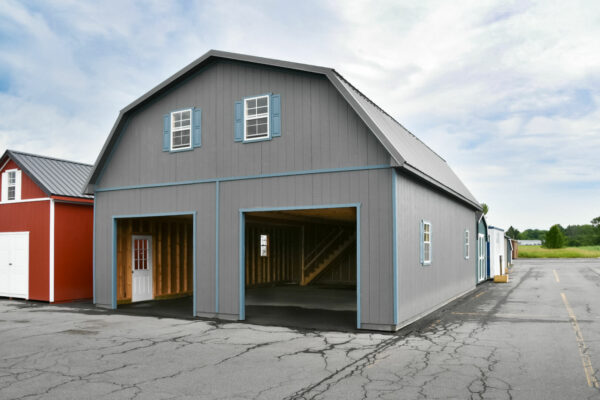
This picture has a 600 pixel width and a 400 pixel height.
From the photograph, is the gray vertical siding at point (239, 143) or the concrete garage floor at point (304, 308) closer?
the gray vertical siding at point (239, 143)

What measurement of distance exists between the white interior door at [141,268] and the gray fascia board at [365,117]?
8639 millimetres

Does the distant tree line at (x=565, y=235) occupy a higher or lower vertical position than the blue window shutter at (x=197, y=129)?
lower

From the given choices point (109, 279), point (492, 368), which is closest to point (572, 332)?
point (492, 368)

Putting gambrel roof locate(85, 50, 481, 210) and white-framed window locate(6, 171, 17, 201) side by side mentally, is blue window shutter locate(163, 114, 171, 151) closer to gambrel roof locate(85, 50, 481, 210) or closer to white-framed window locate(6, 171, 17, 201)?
gambrel roof locate(85, 50, 481, 210)

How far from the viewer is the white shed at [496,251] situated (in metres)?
26.4

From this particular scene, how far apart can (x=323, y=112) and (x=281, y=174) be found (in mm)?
1735

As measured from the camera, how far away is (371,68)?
2064 cm

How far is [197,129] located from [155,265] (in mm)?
6074

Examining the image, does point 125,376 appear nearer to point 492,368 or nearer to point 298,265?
point 492,368

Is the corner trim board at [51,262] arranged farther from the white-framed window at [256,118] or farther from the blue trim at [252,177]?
the white-framed window at [256,118]

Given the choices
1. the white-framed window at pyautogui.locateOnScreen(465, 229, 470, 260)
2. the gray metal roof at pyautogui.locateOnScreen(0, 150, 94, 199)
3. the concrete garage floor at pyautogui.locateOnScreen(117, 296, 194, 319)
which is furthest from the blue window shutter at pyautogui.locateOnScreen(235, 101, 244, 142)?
the white-framed window at pyautogui.locateOnScreen(465, 229, 470, 260)

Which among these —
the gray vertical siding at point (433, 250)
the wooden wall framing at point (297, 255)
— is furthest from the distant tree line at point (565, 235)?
the gray vertical siding at point (433, 250)

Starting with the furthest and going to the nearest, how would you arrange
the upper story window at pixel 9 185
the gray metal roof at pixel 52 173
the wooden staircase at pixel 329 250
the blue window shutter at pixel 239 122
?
the wooden staircase at pixel 329 250 < the upper story window at pixel 9 185 < the gray metal roof at pixel 52 173 < the blue window shutter at pixel 239 122

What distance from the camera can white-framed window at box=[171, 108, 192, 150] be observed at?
13.5 m
